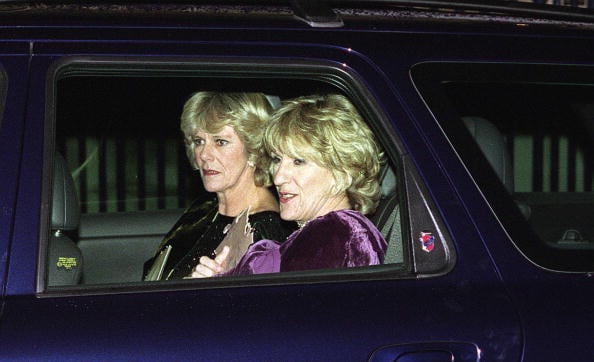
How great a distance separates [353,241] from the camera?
2.50 metres

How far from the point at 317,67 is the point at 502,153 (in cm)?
91

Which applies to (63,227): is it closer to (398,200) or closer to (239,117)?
(239,117)

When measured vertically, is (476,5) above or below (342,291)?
above

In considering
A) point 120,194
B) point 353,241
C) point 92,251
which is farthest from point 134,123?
point 353,241

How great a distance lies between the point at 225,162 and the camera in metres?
3.33

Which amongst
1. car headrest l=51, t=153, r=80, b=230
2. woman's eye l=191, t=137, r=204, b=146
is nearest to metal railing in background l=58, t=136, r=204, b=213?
woman's eye l=191, t=137, r=204, b=146

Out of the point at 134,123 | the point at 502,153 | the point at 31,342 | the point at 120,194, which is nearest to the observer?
the point at 31,342

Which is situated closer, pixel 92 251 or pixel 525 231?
pixel 525 231

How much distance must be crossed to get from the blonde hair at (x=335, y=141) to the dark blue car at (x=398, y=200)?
20cm

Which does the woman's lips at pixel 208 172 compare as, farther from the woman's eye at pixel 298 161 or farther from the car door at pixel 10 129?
the car door at pixel 10 129

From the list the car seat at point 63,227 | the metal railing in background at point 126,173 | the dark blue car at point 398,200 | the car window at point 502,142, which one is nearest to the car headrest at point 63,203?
the car seat at point 63,227

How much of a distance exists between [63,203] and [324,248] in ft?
2.24

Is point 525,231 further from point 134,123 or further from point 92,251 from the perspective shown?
point 134,123

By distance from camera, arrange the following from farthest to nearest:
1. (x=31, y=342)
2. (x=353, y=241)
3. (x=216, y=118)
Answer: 1. (x=216, y=118)
2. (x=353, y=241)
3. (x=31, y=342)
